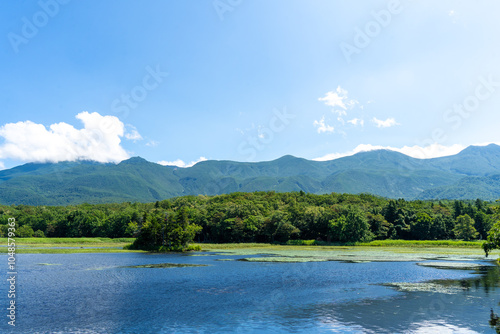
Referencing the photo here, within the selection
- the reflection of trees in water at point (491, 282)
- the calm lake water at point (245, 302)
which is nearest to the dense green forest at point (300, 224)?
the calm lake water at point (245, 302)

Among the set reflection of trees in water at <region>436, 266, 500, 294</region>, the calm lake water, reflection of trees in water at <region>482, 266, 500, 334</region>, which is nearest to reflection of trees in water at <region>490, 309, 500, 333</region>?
reflection of trees in water at <region>482, 266, 500, 334</region>

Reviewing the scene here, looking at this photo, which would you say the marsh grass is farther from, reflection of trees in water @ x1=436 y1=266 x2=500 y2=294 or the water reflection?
the water reflection

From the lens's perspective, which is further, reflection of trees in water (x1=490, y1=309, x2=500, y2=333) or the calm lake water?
the calm lake water

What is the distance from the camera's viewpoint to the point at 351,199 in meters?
181

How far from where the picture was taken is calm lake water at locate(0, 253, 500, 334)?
87.9ft

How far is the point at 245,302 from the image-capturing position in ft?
115

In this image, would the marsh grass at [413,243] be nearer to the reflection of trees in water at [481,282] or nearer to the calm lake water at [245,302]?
the calm lake water at [245,302]

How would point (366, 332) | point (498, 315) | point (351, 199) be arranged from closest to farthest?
1. point (366, 332)
2. point (498, 315)
3. point (351, 199)

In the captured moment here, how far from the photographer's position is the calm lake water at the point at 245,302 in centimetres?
2678

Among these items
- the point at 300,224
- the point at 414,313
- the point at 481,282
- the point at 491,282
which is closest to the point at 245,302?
the point at 414,313

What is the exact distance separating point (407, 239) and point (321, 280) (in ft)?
337

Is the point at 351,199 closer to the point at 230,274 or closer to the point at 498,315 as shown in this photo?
the point at 230,274

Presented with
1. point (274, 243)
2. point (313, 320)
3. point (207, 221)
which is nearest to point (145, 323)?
point (313, 320)

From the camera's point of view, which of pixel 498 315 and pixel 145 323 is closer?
pixel 145 323
